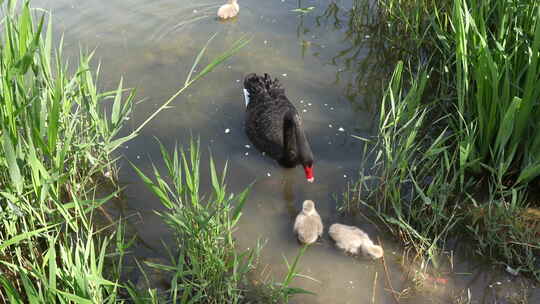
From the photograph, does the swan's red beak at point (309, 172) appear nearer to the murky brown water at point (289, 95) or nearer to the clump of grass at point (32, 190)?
the murky brown water at point (289, 95)

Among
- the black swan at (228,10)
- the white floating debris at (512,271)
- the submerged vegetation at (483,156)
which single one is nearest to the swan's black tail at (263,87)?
the submerged vegetation at (483,156)

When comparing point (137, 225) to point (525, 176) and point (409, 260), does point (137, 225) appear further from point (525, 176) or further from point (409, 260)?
point (525, 176)

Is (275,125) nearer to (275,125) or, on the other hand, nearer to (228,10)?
(275,125)

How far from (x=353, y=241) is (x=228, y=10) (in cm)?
373

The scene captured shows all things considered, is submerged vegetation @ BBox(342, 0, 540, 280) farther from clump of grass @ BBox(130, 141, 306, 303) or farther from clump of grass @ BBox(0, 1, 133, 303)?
clump of grass @ BBox(0, 1, 133, 303)

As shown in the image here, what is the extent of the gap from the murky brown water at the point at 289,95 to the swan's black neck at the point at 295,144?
0.22 meters

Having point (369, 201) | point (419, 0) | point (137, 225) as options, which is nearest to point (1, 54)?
point (137, 225)

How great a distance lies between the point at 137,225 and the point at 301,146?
146 cm

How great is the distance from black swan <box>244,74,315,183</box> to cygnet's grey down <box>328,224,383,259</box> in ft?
2.07

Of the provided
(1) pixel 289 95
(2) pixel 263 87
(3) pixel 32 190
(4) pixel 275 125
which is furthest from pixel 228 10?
(3) pixel 32 190

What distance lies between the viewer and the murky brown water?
3498 millimetres

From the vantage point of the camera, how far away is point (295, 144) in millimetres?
4152

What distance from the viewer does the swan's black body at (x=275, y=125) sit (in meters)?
4.13

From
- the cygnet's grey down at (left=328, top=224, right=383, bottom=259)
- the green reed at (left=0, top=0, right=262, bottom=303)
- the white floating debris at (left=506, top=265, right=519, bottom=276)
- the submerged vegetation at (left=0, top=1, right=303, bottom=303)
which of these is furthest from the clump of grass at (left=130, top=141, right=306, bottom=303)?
the white floating debris at (left=506, top=265, right=519, bottom=276)
